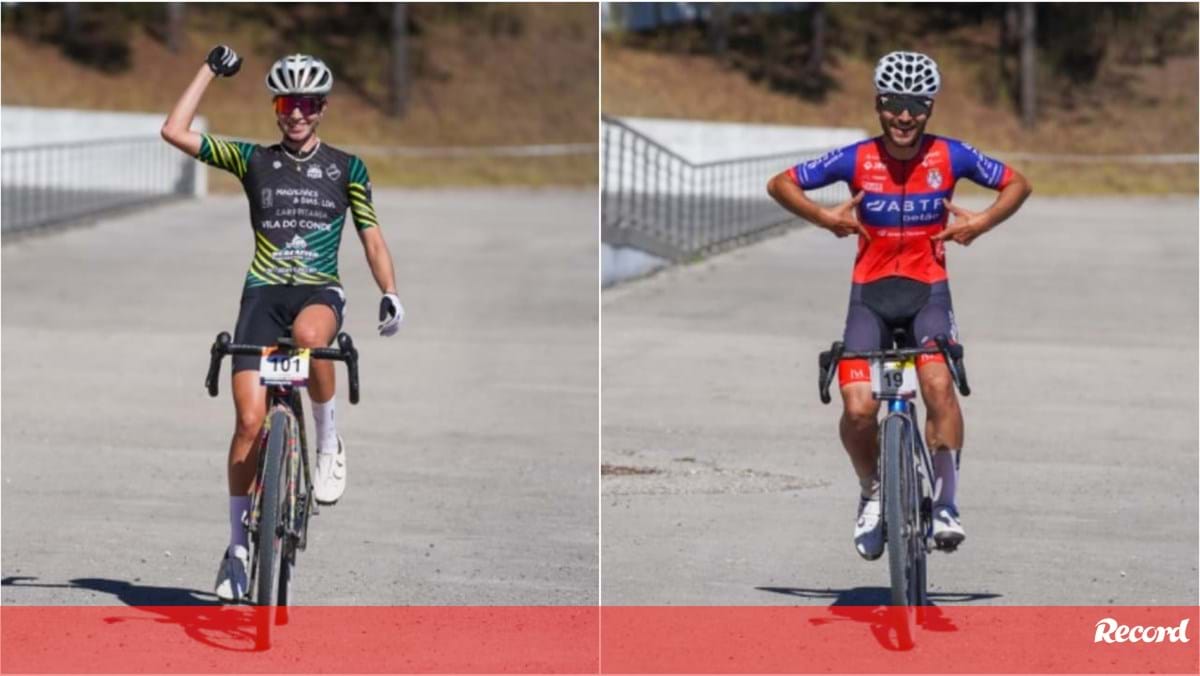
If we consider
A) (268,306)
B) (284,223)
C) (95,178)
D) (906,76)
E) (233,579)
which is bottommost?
(233,579)

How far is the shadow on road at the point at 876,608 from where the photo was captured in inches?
336

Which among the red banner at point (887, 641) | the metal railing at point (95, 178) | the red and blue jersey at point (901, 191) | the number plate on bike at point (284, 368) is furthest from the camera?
the metal railing at point (95, 178)

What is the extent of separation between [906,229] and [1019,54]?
58.6m

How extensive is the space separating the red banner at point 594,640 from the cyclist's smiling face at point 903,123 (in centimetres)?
168

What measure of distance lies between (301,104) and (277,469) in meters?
1.31

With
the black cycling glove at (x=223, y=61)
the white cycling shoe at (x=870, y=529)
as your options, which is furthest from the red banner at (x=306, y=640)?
the black cycling glove at (x=223, y=61)

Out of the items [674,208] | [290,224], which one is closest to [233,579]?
[290,224]

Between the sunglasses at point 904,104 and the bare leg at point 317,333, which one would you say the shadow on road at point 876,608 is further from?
the bare leg at point 317,333

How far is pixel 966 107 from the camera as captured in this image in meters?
63.8

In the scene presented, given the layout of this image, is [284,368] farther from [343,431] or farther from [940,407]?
[343,431]

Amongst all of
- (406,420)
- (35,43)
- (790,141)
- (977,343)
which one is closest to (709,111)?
(790,141)

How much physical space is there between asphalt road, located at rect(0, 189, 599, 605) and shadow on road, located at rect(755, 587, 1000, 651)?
0.98 meters

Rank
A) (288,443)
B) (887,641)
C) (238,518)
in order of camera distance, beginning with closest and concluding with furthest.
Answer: (288,443) < (887,641) < (238,518)

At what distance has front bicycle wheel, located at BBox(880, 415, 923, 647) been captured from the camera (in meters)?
8.00
